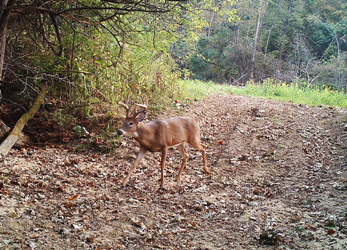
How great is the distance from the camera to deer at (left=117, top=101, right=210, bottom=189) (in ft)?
20.8

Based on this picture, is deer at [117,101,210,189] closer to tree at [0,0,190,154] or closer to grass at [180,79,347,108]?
tree at [0,0,190,154]

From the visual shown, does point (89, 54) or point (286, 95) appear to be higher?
point (89, 54)

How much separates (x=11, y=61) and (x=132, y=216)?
442cm

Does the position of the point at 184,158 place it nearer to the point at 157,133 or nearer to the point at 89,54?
the point at 157,133

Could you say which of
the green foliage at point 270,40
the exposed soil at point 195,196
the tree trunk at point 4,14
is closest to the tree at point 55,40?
the tree trunk at point 4,14

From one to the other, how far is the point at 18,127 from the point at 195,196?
4.02 m

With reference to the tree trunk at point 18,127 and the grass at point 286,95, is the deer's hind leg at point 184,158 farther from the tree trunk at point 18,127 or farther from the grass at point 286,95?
the grass at point 286,95

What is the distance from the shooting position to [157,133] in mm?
6547

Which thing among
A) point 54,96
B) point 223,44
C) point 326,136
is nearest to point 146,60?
point 54,96

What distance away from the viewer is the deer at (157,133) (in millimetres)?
6336

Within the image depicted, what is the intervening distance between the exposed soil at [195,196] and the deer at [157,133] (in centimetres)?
54

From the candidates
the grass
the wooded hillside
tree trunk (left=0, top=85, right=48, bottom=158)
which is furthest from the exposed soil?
the grass

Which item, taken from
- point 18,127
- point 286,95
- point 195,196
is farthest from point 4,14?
point 286,95

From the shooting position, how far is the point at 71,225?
4.62 meters
